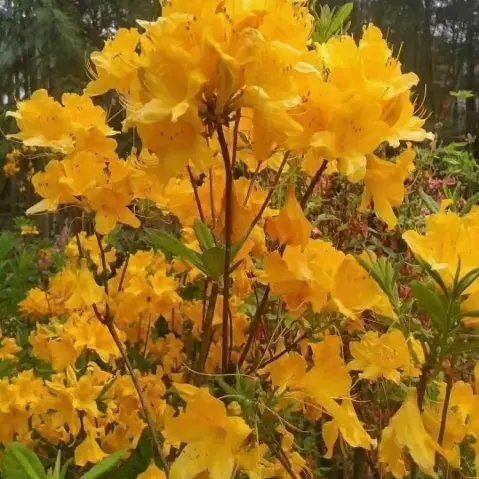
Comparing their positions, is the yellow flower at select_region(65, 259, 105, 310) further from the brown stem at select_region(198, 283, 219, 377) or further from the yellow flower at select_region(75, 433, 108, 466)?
the yellow flower at select_region(75, 433, 108, 466)

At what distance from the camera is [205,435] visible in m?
0.74

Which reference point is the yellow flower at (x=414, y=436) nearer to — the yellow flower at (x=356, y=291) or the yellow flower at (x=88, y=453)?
the yellow flower at (x=356, y=291)

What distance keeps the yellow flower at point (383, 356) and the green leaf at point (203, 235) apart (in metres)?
0.20

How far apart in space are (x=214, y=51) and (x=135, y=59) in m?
0.10

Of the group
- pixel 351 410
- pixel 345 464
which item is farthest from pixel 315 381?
pixel 345 464

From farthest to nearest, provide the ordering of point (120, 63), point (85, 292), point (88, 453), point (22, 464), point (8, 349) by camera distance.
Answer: point (8, 349), point (88, 453), point (85, 292), point (22, 464), point (120, 63)

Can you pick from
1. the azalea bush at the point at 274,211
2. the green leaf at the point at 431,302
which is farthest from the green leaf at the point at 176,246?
the green leaf at the point at 431,302

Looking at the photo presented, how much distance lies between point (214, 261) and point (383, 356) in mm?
206

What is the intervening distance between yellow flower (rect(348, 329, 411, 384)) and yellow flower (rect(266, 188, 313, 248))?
131 mm

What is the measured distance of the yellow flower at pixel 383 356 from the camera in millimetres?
784

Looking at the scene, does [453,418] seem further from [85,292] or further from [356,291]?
[85,292]

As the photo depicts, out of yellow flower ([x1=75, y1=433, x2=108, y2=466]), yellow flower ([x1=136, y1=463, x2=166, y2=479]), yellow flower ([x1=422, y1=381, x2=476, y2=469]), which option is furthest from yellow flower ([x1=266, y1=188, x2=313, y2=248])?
yellow flower ([x1=75, y1=433, x2=108, y2=466])

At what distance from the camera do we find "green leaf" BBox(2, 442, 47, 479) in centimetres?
86

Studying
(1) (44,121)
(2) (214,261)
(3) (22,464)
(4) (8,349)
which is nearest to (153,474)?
(3) (22,464)
